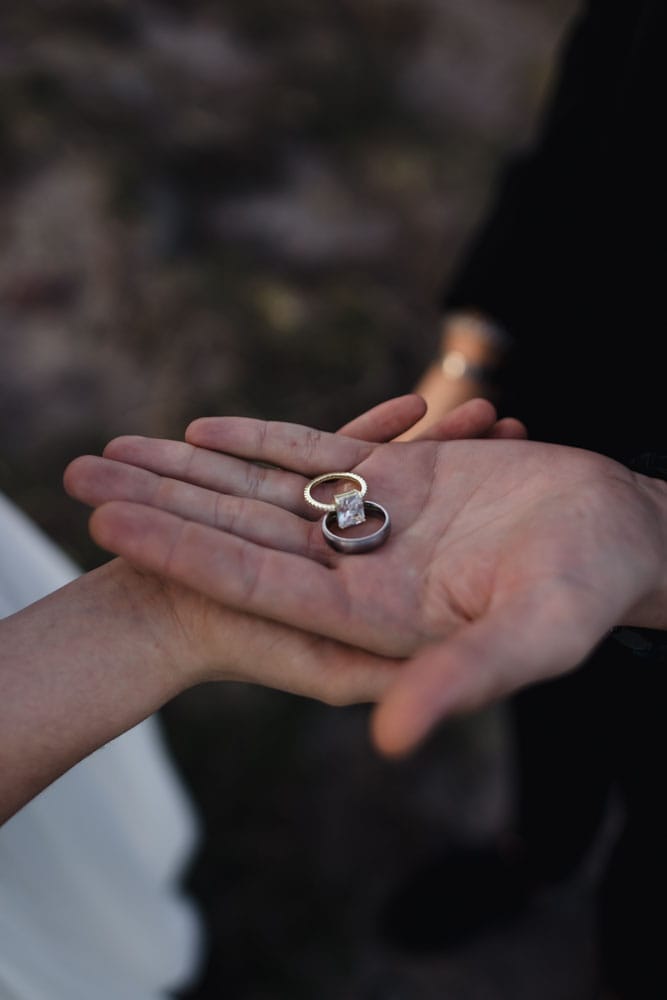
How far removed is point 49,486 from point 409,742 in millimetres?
3067

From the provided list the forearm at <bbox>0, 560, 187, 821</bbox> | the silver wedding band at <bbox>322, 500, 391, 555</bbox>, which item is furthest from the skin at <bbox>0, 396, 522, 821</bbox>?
the silver wedding band at <bbox>322, 500, 391, 555</bbox>

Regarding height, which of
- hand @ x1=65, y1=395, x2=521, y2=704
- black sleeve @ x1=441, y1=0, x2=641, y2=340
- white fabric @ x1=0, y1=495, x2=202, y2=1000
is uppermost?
black sleeve @ x1=441, y1=0, x2=641, y2=340

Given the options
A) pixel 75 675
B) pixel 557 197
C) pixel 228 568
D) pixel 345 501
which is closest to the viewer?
pixel 228 568

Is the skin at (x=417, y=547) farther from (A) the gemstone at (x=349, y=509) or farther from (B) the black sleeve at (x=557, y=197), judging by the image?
(B) the black sleeve at (x=557, y=197)

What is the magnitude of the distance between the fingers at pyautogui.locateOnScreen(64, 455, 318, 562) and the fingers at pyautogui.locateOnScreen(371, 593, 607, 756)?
50 centimetres

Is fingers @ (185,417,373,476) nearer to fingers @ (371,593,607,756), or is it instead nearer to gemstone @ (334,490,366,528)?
gemstone @ (334,490,366,528)

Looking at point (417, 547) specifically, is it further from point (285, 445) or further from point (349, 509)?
point (285, 445)

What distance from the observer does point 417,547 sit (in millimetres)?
1621

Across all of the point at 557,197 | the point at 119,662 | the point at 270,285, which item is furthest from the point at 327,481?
the point at 270,285

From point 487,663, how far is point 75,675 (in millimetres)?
865

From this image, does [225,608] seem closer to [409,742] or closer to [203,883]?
[409,742]

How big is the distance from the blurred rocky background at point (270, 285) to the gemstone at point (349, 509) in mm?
1722

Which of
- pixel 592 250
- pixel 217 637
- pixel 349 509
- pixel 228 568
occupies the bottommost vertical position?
pixel 217 637

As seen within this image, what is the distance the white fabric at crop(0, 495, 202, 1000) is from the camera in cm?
170
